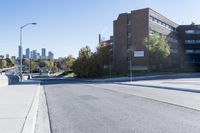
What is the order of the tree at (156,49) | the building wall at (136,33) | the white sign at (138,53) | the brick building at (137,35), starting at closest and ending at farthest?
the tree at (156,49)
the white sign at (138,53)
the brick building at (137,35)
the building wall at (136,33)

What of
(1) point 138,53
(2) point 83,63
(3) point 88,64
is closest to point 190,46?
(1) point 138,53

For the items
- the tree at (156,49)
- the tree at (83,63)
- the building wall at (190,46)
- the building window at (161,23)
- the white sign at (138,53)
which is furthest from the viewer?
the building wall at (190,46)

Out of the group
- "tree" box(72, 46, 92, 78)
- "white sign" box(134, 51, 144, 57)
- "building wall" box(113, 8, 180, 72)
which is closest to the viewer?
"white sign" box(134, 51, 144, 57)

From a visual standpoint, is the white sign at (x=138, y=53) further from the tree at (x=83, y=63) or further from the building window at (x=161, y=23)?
the tree at (x=83, y=63)

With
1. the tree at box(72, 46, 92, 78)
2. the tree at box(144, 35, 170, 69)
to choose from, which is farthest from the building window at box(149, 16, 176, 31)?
the tree at box(72, 46, 92, 78)

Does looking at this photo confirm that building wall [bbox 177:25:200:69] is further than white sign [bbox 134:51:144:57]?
Yes

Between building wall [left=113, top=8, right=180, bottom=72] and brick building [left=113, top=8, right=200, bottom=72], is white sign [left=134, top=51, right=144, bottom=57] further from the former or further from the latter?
building wall [left=113, top=8, right=180, bottom=72]

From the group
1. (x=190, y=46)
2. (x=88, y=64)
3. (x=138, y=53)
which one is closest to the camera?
(x=138, y=53)

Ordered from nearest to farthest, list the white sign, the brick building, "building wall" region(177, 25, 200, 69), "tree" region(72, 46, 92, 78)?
the white sign, the brick building, "tree" region(72, 46, 92, 78), "building wall" region(177, 25, 200, 69)

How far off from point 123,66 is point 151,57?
36.9ft

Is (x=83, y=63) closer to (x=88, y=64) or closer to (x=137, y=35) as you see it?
(x=88, y=64)

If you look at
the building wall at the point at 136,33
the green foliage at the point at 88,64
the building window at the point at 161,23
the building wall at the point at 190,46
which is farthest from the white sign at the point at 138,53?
the building wall at the point at 190,46

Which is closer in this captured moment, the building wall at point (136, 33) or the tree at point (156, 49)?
the tree at point (156, 49)

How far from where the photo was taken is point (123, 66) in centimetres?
7550
